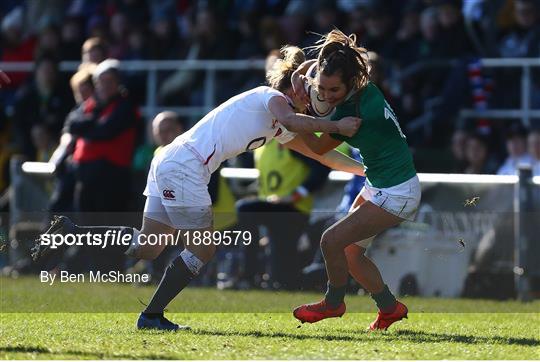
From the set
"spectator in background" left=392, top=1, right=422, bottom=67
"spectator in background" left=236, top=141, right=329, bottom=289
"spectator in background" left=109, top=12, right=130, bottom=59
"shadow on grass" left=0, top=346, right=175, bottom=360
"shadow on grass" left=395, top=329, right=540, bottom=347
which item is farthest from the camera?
"spectator in background" left=109, top=12, right=130, bottom=59

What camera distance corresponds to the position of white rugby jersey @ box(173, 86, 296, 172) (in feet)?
29.9

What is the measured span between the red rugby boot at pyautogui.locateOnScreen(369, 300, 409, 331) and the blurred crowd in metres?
1.78

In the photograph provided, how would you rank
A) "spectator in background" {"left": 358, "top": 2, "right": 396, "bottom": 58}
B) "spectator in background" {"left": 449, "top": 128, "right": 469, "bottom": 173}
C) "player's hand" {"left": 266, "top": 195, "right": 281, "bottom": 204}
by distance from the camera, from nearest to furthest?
"player's hand" {"left": 266, "top": 195, "right": 281, "bottom": 204} < "spectator in background" {"left": 449, "top": 128, "right": 469, "bottom": 173} < "spectator in background" {"left": 358, "top": 2, "right": 396, "bottom": 58}

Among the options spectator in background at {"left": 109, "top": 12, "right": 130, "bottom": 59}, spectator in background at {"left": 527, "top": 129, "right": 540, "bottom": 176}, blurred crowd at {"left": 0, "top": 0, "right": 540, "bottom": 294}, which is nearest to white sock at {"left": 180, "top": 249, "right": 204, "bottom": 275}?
blurred crowd at {"left": 0, "top": 0, "right": 540, "bottom": 294}

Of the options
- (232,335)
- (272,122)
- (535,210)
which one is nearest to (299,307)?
(232,335)

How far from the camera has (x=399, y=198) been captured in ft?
29.5

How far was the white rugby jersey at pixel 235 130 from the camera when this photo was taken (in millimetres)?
9109

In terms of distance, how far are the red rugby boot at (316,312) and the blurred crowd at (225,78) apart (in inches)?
67.6

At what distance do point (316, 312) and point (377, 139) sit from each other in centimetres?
118

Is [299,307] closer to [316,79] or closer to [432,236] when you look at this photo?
[316,79]

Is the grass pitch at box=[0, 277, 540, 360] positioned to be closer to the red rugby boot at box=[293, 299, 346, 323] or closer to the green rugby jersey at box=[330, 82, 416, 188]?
the red rugby boot at box=[293, 299, 346, 323]

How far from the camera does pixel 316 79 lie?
8812 mm

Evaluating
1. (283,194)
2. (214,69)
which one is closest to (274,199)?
(283,194)

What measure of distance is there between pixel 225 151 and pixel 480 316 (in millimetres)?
2425
